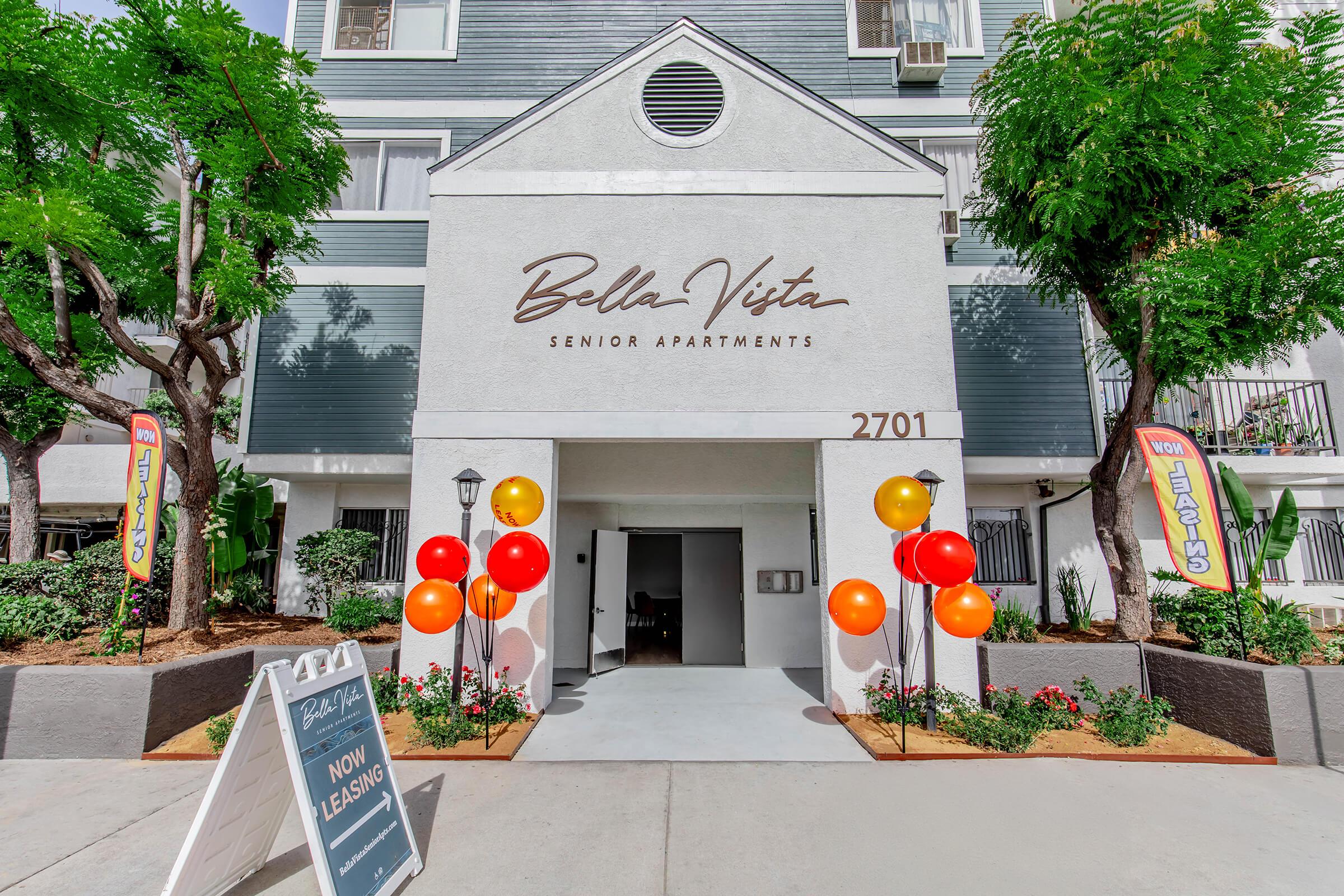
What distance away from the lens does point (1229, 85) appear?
7137mm

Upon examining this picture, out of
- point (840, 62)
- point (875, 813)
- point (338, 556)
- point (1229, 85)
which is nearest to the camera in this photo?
point (875, 813)

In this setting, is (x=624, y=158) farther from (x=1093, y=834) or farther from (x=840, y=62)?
(x=1093, y=834)

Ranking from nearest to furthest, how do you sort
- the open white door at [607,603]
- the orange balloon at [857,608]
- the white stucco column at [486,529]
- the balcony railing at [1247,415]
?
the orange balloon at [857,608], the white stucco column at [486,529], the open white door at [607,603], the balcony railing at [1247,415]

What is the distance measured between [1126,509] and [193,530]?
12.1 meters

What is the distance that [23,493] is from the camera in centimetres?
1139

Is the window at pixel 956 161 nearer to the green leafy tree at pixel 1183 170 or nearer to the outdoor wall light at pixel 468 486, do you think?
the green leafy tree at pixel 1183 170

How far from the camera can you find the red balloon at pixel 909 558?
6.57m

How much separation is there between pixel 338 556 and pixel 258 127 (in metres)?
5.98

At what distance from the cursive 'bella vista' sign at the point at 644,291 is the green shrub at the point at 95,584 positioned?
625cm

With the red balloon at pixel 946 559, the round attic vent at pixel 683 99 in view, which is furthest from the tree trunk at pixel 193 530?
the red balloon at pixel 946 559

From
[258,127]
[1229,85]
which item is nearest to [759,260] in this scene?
[1229,85]

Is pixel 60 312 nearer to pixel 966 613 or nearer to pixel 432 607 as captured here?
pixel 432 607

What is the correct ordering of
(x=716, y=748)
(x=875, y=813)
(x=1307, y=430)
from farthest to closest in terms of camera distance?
(x=1307, y=430)
(x=716, y=748)
(x=875, y=813)

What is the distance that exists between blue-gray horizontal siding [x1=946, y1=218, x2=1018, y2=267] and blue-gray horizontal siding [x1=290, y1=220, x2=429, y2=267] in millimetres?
9153
